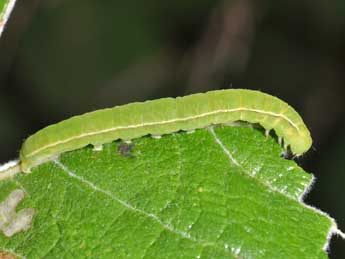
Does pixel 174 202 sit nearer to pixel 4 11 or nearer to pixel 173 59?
pixel 4 11

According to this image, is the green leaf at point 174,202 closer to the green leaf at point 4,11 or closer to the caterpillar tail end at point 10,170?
the caterpillar tail end at point 10,170

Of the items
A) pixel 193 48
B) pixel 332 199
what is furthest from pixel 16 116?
pixel 332 199

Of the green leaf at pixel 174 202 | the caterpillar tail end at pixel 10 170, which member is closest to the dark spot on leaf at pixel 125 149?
the green leaf at pixel 174 202

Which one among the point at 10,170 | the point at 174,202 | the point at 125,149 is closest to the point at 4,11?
the point at 10,170

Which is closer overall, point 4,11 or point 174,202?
point 174,202

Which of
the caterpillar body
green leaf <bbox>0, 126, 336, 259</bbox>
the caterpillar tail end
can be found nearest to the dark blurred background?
the caterpillar body

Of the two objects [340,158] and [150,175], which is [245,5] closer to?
[340,158]
